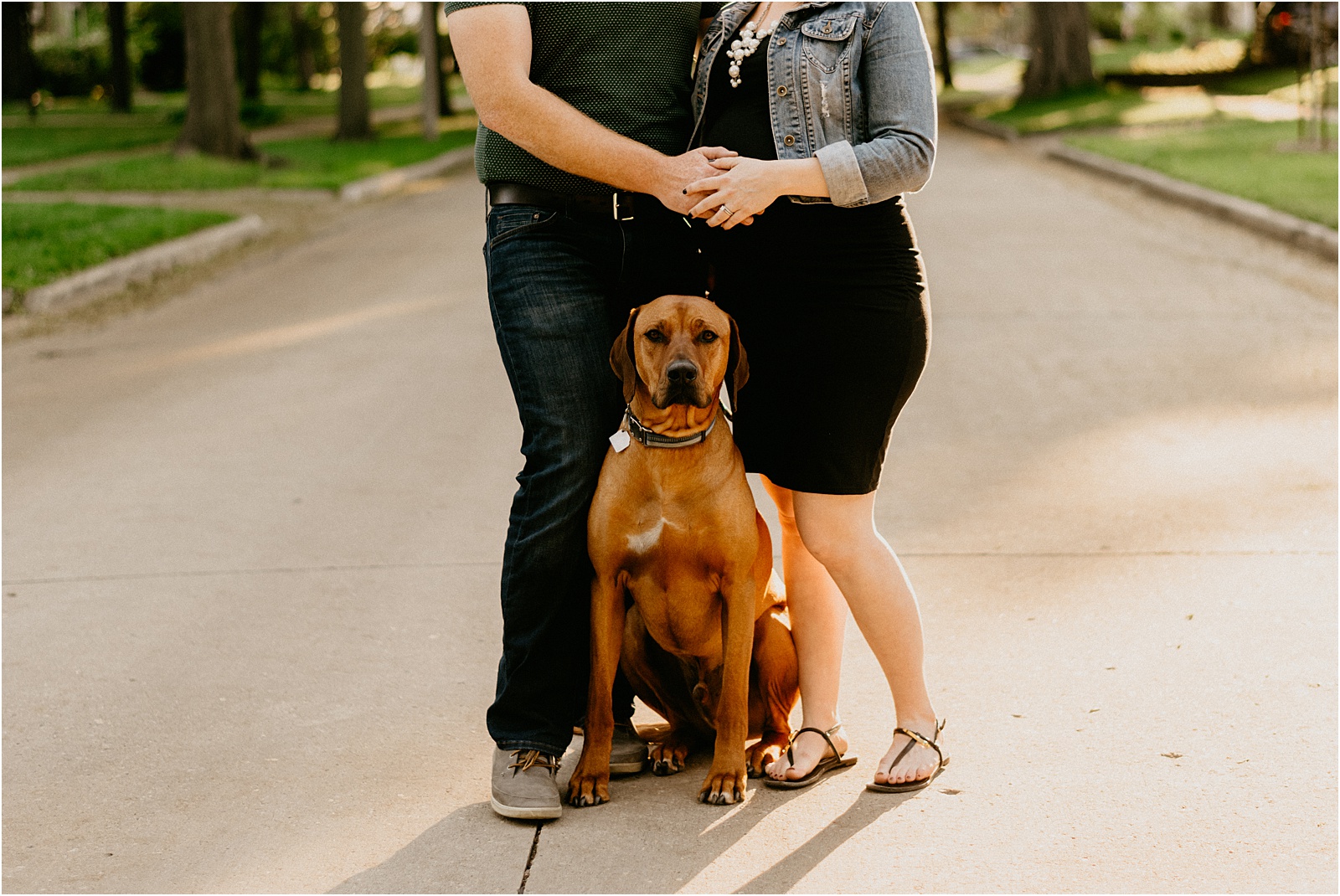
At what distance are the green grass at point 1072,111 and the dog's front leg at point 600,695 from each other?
22.4 metres

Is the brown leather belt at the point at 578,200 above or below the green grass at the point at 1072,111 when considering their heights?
above

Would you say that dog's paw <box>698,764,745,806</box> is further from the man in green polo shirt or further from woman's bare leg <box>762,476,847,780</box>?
the man in green polo shirt

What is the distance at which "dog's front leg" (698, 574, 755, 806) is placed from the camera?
324 centimetres

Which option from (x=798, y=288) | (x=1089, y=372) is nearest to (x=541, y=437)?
(x=798, y=288)

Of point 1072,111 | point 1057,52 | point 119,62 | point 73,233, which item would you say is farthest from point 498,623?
point 119,62

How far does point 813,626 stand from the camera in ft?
11.5

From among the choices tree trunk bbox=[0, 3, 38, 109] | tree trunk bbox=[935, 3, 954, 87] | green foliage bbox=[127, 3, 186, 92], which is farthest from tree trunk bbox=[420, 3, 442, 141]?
green foliage bbox=[127, 3, 186, 92]

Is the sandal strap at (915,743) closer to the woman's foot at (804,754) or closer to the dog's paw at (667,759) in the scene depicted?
the woman's foot at (804,754)

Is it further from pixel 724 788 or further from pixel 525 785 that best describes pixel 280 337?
pixel 724 788

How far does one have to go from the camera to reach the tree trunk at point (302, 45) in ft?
182

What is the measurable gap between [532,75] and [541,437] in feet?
2.71

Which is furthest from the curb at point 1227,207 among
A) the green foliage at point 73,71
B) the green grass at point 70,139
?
the green foliage at point 73,71

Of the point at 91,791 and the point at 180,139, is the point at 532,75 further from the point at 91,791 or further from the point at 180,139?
the point at 180,139

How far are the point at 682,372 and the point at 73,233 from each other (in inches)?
436
